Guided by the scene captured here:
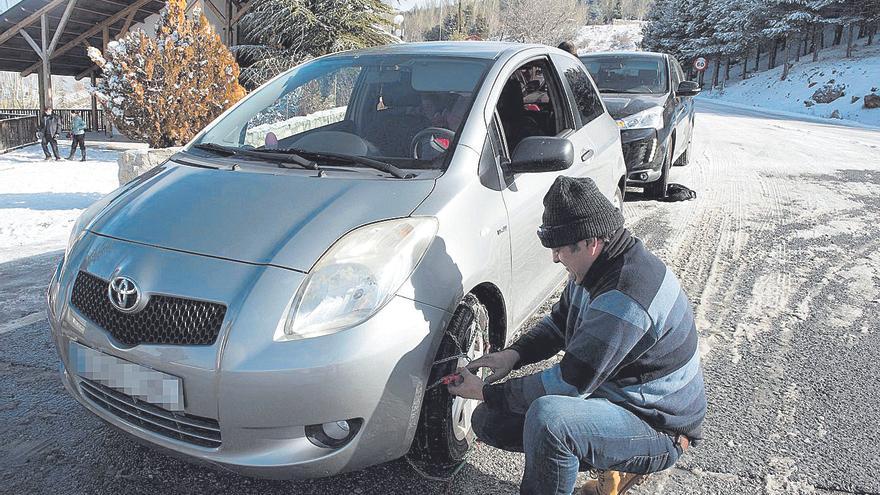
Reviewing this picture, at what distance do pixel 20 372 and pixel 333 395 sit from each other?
2.26 meters

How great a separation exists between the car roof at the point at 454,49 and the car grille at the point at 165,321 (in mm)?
2045

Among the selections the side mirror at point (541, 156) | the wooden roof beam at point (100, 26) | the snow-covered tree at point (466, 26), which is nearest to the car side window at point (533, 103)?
the side mirror at point (541, 156)

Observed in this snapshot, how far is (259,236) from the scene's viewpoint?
2.15 metres

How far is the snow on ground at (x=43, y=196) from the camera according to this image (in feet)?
21.5

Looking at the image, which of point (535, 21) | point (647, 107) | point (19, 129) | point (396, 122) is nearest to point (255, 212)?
point (396, 122)

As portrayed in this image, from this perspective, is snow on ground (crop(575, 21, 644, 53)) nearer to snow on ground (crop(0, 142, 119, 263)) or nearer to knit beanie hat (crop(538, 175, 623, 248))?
snow on ground (crop(0, 142, 119, 263))

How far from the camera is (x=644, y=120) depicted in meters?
7.16

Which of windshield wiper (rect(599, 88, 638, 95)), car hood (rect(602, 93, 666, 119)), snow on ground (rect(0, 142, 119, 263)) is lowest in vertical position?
snow on ground (rect(0, 142, 119, 263))

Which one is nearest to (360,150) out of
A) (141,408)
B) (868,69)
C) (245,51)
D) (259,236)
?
(259,236)

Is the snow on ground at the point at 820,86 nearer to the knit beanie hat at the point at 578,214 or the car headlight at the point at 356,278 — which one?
the knit beanie hat at the point at 578,214

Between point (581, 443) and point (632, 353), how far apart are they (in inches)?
12.9

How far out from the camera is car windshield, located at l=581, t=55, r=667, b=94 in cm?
839

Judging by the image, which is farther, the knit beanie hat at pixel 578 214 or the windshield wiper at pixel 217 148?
the windshield wiper at pixel 217 148

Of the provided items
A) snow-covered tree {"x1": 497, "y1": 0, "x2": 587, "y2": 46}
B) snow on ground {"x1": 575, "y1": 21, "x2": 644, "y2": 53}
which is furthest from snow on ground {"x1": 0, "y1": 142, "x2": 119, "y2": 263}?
snow on ground {"x1": 575, "y1": 21, "x2": 644, "y2": 53}
